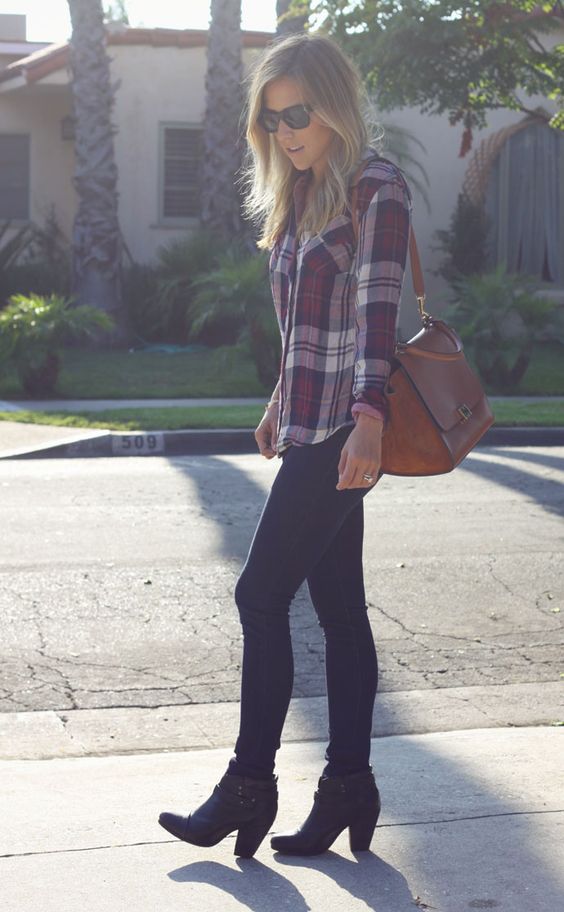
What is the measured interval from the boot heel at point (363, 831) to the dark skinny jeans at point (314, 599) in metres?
0.12

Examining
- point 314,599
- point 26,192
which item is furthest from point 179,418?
point 26,192

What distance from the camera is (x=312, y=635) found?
6.02 metres

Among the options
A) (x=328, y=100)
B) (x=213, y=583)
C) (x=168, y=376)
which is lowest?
(x=168, y=376)

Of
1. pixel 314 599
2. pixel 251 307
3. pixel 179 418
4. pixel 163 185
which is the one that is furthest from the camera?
pixel 163 185

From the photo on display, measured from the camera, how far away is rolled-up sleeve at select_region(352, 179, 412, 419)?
3252 millimetres

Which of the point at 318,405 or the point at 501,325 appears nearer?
the point at 318,405

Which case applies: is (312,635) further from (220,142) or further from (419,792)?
(220,142)

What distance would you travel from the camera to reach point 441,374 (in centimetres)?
337

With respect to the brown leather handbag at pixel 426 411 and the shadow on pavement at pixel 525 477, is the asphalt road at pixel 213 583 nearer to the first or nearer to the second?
the shadow on pavement at pixel 525 477

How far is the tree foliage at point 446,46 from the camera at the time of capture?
542 inches

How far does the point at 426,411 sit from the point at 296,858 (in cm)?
111

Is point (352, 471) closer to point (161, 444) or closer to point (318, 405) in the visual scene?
point (318, 405)

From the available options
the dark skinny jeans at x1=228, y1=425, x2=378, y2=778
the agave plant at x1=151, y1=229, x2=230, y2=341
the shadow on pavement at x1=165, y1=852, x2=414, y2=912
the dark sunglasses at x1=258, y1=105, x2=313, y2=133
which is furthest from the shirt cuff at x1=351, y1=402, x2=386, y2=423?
the agave plant at x1=151, y1=229, x2=230, y2=341

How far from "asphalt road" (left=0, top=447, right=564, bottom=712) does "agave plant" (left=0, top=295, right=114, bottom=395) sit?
4.08 meters
